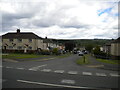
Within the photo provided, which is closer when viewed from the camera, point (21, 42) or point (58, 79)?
point (58, 79)

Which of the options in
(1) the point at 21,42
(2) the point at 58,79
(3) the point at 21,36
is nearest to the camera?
(2) the point at 58,79

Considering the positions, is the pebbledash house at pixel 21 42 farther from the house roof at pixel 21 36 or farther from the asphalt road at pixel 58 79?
the asphalt road at pixel 58 79

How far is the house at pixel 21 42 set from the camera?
57.5 meters

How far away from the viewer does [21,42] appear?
5803cm

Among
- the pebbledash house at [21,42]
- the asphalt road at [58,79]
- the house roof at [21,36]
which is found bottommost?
the asphalt road at [58,79]

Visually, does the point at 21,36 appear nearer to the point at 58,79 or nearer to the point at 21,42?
the point at 21,42

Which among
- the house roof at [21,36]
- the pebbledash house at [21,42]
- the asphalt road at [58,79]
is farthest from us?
Answer: the house roof at [21,36]

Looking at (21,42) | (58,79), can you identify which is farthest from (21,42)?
(58,79)

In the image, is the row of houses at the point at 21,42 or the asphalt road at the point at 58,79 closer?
the asphalt road at the point at 58,79

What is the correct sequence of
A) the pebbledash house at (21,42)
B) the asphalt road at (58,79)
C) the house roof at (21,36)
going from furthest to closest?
the house roof at (21,36) → the pebbledash house at (21,42) → the asphalt road at (58,79)

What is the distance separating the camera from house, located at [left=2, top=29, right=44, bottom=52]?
57531mm

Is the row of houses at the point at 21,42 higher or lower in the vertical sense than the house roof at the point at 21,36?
lower

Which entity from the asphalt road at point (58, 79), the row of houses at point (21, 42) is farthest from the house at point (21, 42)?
the asphalt road at point (58, 79)

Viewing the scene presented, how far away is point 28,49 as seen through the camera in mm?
58281
